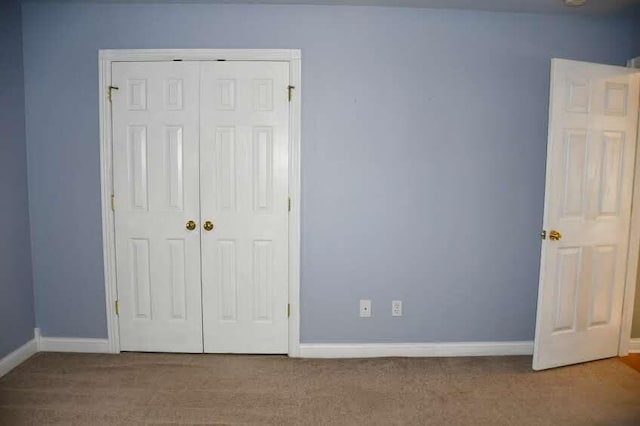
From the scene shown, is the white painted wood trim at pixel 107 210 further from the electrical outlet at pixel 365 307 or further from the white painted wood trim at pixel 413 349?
the electrical outlet at pixel 365 307

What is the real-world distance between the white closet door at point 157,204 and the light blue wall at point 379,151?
0.64ft

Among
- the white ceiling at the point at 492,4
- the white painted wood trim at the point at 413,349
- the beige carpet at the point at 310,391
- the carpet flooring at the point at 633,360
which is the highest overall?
the white ceiling at the point at 492,4

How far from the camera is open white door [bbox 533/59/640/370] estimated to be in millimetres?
2467

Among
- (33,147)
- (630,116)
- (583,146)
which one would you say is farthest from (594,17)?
(33,147)

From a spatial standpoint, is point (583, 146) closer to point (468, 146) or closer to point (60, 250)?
point (468, 146)

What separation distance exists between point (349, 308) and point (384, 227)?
669 mm

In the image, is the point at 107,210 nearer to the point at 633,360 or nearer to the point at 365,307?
the point at 365,307

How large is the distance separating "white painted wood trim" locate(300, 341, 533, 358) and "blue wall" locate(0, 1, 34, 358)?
2.07m

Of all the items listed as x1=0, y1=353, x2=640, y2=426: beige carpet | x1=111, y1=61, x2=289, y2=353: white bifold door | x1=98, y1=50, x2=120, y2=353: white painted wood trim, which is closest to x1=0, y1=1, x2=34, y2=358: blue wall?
x1=0, y1=353, x2=640, y2=426: beige carpet

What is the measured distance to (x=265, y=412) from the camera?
211cm

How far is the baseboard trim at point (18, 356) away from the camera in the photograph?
8.11ft

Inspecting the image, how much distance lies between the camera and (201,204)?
268cm

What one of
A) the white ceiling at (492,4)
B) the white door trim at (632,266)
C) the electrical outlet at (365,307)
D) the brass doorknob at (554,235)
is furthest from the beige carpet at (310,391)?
the white ceiling at (492,4)

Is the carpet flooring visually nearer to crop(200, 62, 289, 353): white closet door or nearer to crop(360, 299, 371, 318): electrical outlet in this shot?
crop(360, 299, 371, 318): electrical outlet
